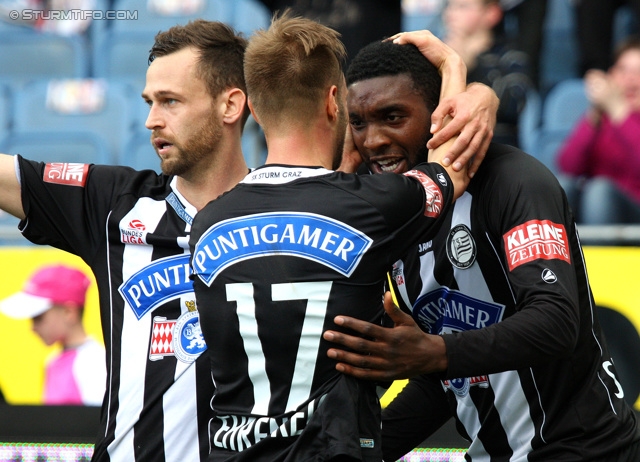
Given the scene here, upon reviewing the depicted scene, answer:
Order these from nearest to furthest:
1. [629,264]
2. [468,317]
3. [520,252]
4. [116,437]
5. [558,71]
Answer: [520,252]
[468,317]
[116,437]
[629,264]
[558,71]

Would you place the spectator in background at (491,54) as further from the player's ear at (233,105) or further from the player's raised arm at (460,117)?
the player's raised arm at (460,117)

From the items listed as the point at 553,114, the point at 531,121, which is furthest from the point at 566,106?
the point at 531,121

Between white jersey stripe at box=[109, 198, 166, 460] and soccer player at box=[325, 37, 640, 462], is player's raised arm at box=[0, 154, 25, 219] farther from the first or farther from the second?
soccer player at box=[325, 37, 640, 462]

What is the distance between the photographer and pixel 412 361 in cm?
242

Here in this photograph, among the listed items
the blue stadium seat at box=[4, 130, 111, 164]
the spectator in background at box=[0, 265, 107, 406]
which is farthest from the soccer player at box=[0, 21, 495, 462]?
the blue stadium seat at box=[4, 130, 111, 164]

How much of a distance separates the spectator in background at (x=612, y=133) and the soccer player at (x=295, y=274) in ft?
12.6

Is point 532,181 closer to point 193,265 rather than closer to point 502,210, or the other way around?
point 502,210

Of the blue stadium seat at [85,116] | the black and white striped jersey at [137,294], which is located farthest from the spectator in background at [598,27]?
the black and white striped jersey at [137,294]

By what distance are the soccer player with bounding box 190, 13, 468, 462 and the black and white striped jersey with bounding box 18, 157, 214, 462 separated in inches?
18.8

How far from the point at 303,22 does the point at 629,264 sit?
273 cm

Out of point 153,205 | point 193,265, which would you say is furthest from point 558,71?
point 193,265

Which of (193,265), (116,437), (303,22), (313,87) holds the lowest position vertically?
(116,437)

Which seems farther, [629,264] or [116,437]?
[629,264]

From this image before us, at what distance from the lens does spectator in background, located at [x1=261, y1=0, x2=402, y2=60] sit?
5750 millimetres
